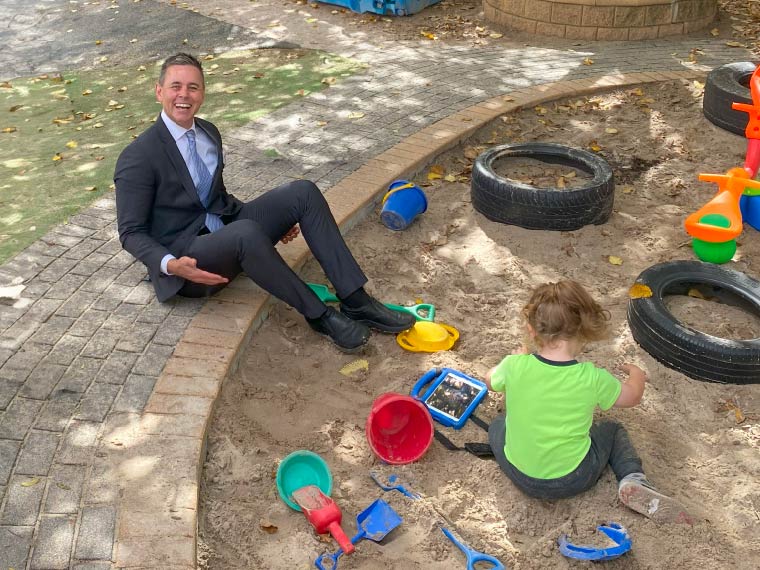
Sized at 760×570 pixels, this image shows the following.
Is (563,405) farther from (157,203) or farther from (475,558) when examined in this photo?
(157,203)

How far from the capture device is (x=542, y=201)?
4816 millimetres

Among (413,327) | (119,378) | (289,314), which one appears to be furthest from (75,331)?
(413,327)

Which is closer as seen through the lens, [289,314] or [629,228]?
[289,314]

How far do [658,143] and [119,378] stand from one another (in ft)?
14.8

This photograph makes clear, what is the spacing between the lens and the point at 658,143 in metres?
6.08

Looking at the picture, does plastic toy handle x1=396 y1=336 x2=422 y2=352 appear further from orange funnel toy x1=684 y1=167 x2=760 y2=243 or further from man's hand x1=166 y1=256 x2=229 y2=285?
orange funnel toy x1=684 y1=167 x2=760 y2=243

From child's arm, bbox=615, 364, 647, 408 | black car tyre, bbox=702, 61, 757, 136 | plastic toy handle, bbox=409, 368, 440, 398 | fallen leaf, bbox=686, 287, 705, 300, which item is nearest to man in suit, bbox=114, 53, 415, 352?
plastic toy handle, bbox=409, 368, 440, 398

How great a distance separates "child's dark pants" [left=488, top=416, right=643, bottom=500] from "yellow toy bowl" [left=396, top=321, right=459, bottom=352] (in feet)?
2.42

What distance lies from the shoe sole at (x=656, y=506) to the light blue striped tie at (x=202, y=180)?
7.77 feet

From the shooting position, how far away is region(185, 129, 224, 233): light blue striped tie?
393 centimetres

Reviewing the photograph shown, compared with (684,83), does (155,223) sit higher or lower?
higher

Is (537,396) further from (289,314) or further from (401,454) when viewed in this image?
(289,314)

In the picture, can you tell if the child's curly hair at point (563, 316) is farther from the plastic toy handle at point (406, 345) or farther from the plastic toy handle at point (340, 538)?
the plastic toy handle at point (406, 345)

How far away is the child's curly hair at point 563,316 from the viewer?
280 centimetres
